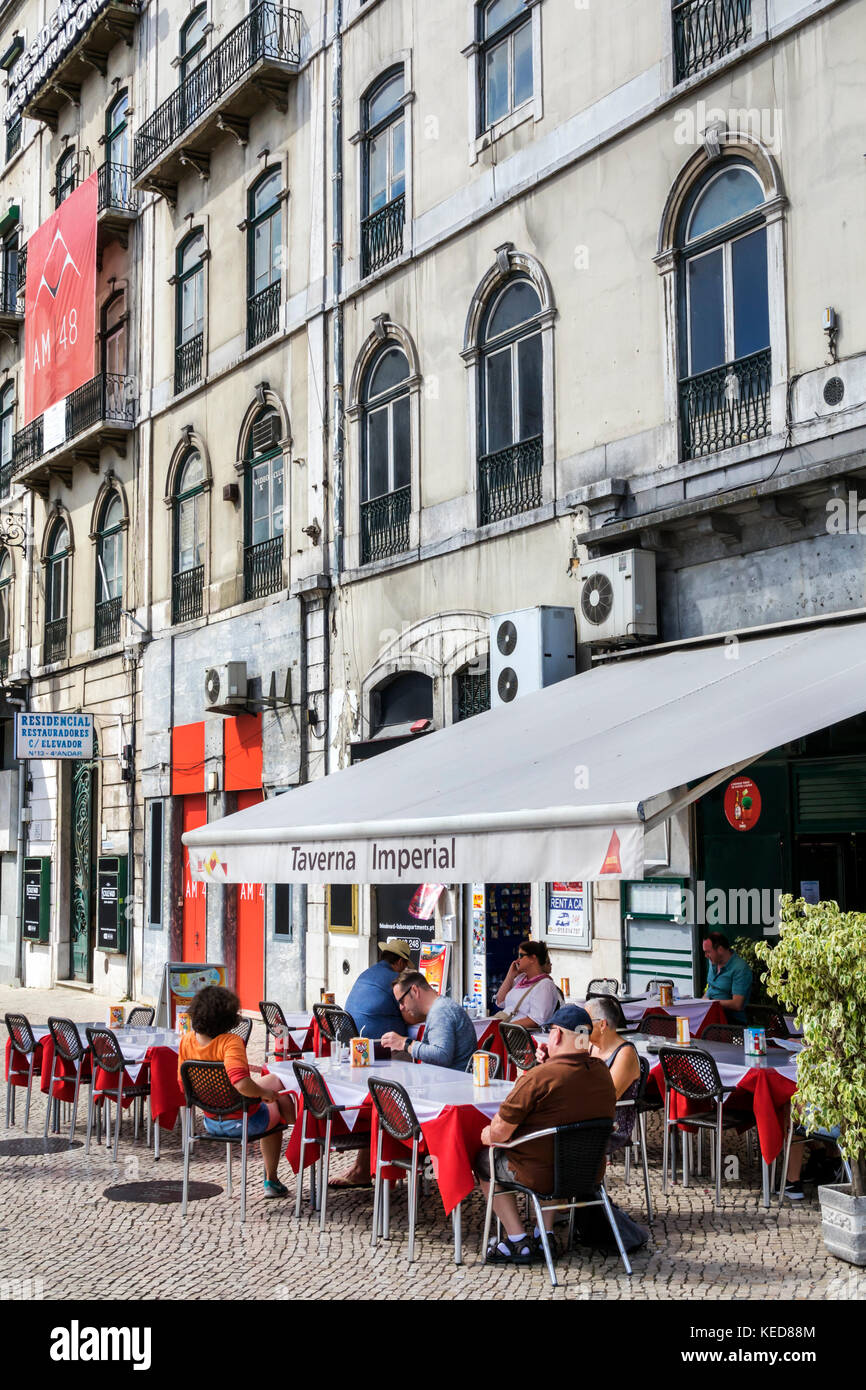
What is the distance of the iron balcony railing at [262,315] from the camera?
58.6 ft

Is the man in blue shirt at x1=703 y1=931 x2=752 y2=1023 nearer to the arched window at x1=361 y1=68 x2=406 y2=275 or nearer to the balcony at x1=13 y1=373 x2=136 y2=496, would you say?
the arched window at x1=361 y1=68 x2=406 y2=275

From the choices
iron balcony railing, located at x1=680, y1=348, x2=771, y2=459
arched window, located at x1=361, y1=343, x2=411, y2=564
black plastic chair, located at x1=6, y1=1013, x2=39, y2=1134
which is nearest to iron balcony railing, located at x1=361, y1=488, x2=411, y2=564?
arched window, located at x1=361, y1=343, x2=411, y2=564

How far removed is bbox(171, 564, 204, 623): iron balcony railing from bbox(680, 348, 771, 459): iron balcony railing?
9.43 m

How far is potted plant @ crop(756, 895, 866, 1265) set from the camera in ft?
21.6

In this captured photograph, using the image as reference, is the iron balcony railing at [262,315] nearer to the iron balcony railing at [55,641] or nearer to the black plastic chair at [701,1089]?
the iron balcony railing at [55,641]

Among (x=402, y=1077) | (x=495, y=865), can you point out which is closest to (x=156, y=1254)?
(x=402, y=1077)

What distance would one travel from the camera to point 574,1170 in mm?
6785

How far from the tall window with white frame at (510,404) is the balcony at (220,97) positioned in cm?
565

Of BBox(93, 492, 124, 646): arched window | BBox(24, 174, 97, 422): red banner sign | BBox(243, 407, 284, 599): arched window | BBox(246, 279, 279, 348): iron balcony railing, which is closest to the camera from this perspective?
BBox(243, 407, 284, 599): arched window

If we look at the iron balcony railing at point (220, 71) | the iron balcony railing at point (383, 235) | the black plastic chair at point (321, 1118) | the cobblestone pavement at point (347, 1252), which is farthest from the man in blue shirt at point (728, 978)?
the iron balcony railing at point (220, 71)

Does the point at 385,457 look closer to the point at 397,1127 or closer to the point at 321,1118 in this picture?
the point at 321,1118

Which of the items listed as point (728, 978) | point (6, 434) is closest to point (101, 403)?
point (6, 434)
